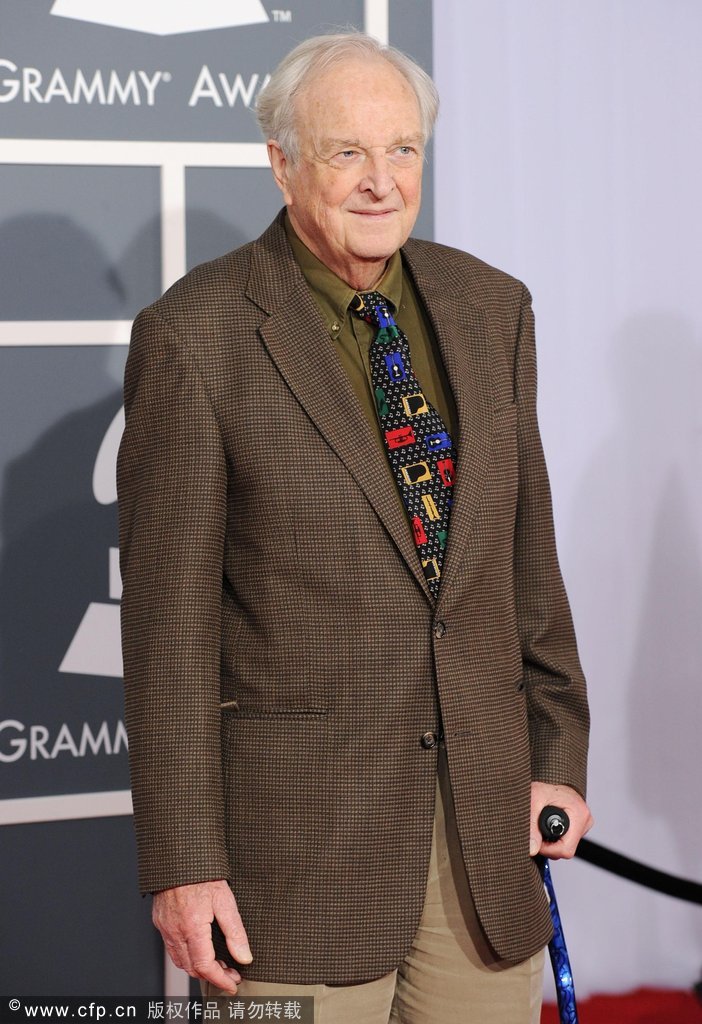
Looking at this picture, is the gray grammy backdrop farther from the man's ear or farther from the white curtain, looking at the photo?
the man's ear

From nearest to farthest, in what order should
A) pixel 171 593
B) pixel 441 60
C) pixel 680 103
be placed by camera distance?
pixel 171 593, pixel 441 60, pixel 680 103

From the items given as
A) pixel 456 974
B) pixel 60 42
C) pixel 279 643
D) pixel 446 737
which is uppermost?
pixel 60 42

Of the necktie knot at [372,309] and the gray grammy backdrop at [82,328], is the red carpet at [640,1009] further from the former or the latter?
the necktie knot at [372,309]

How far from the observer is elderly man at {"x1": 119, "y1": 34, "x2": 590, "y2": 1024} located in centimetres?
152

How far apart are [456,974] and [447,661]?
426mm

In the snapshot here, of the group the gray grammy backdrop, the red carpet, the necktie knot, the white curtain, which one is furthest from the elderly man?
the red carpet

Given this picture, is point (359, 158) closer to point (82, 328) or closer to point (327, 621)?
point (327, 621)

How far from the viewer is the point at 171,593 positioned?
152 centimetres

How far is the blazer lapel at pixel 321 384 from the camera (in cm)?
155

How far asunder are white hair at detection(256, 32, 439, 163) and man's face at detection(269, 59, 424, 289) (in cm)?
2

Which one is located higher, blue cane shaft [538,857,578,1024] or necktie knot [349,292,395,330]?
necktie knot [349,292,395,330]

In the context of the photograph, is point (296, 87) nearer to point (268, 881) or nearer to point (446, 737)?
point (446, 737)

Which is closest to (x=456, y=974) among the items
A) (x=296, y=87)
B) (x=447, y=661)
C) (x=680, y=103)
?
(x=447, y=661)

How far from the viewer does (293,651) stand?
5.07ft
